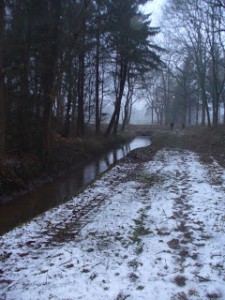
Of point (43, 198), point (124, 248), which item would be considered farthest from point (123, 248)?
point (43, 198)

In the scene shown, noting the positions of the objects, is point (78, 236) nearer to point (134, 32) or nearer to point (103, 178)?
point (103, 178)

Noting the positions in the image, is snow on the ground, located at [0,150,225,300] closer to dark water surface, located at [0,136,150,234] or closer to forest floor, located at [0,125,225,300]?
forest floor, located at [0,125,225,300]

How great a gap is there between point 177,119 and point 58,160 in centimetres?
5072

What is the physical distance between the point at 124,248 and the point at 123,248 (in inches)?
0.7

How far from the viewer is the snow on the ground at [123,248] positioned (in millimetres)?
4406

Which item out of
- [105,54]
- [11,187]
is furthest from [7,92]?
[105,54]

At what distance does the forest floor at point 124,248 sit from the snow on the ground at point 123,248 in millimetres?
14

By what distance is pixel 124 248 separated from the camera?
5.71 metres

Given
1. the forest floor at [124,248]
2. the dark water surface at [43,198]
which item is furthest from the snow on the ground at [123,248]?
the dark water surface at [43,198]

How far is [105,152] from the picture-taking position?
21281mm

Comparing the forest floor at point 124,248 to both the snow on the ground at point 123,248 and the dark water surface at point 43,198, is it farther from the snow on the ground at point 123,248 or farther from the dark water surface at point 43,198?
the dark water surface at point 43,198

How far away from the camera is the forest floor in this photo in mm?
4406

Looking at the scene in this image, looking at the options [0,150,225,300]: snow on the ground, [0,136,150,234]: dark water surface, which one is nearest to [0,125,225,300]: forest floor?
[0,150,225,300]: snow on the ground

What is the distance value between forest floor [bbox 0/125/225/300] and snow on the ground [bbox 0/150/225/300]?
1 centimetres
